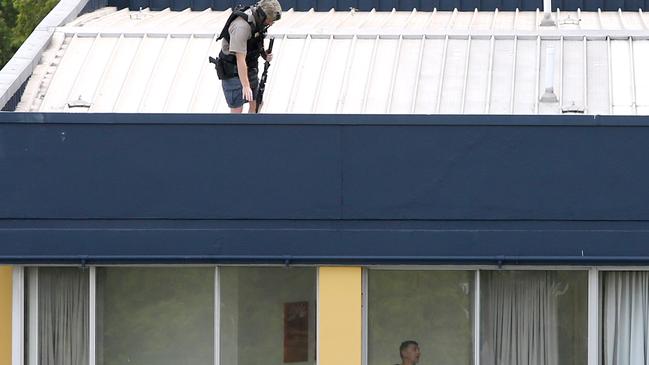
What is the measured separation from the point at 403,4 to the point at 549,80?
4.75 m

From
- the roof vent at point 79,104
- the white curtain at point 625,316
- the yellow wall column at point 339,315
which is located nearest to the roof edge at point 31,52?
the roof vent at point 79,104

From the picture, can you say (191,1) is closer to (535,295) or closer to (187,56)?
(187,56)

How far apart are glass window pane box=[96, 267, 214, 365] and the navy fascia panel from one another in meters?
6.32

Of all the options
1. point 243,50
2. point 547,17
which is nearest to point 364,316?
point 243,50

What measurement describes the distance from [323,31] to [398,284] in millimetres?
4332

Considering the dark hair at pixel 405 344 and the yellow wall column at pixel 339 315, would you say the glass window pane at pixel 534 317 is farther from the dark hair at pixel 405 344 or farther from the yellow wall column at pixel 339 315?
the yellow wall column at pixel 339 315

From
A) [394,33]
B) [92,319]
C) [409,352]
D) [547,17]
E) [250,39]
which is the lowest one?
[409,352]

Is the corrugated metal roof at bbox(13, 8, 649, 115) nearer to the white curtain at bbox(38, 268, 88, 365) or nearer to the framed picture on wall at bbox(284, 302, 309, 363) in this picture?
the white curtain at bbox(38, 268, 88, 365)

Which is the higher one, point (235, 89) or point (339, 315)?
point (235, 89)

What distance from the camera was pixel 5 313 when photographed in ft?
56.8

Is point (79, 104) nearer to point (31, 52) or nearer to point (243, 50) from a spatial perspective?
point (31, 52)

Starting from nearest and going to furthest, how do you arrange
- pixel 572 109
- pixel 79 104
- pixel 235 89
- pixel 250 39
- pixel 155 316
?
pixel 155 316
pixel 250 39
pixel 235 89
pixel 572 109
pixel 79 104

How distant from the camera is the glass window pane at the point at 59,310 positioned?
17.4 metres

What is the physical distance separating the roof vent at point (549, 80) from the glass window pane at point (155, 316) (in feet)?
12.9
